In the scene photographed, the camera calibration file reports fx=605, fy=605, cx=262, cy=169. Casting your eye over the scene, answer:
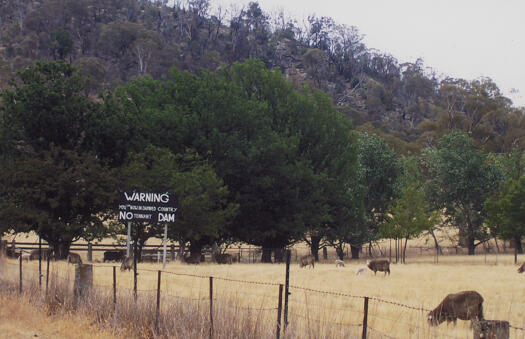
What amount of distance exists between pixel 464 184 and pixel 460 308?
49.5m

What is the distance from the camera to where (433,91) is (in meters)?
151

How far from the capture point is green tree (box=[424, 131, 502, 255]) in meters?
62.5

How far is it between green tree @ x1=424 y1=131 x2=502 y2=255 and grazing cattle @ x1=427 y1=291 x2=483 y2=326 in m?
48.8

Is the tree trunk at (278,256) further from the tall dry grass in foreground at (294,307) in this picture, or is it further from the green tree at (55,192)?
the tall dry grass in foreground at (294,307)

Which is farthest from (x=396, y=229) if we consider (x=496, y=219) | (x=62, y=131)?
(x=62, y=131)

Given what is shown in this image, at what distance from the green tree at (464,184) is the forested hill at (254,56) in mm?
27502

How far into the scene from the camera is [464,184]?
62.1m

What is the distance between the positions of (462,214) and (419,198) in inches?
520

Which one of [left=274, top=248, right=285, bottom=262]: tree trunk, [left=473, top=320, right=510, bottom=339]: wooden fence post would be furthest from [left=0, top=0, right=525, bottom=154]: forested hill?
[left=473, top=320, right=510, bottom=339]: wooden fence post

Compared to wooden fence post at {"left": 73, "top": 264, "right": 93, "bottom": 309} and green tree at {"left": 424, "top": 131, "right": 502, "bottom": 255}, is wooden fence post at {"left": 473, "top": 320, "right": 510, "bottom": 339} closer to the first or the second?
wooden fence post at {"left": 73, "top": 264, "right": 93, "bottom": 309}

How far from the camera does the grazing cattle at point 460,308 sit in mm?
15008

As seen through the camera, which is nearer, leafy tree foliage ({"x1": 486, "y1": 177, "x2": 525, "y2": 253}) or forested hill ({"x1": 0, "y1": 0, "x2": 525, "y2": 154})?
leafy tree foliage ({"x1": 486, "y1": 177, "x2": 525, "y2": 253})

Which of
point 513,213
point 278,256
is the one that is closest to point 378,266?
point 278,256

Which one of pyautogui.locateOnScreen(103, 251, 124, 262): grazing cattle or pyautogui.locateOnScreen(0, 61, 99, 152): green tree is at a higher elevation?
pyautogui.locateOnScreen(0, 61, 99, 152): green tree
